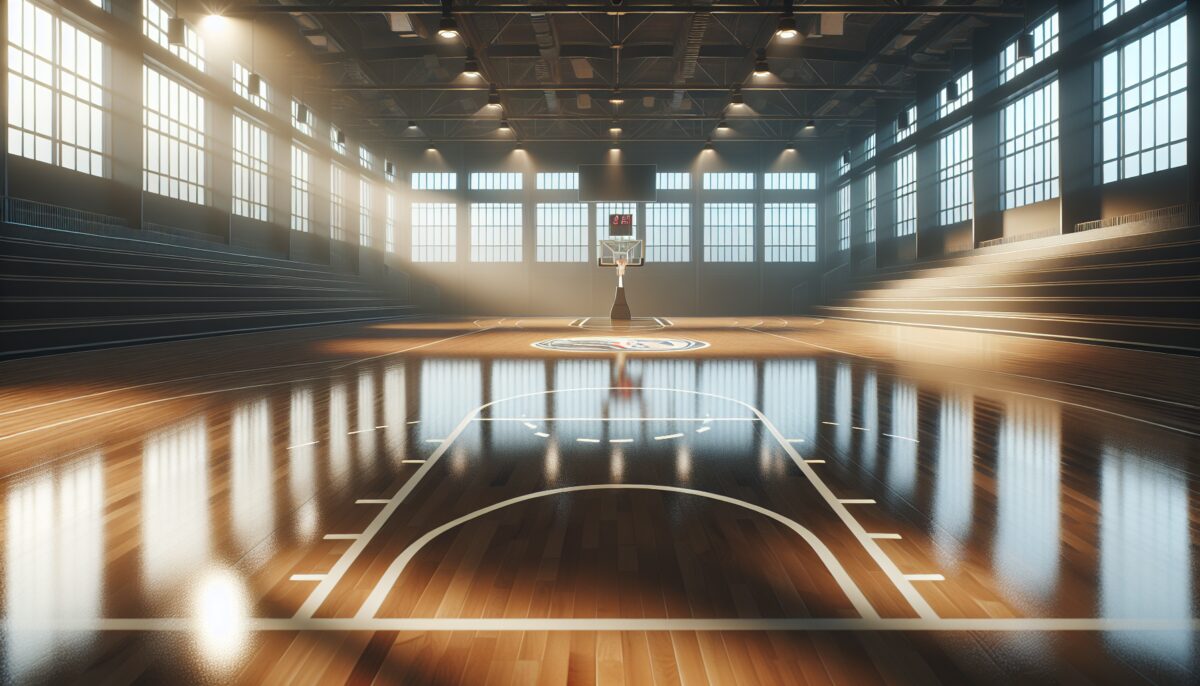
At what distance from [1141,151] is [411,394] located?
16.5 metres

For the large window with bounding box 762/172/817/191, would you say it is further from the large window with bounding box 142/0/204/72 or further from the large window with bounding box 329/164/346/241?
the large window with bounding box 142/0/204/72

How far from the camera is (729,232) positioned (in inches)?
1214

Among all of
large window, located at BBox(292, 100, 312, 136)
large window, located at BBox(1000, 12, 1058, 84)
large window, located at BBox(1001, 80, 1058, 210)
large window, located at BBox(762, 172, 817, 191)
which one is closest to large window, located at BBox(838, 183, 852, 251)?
large window, located at BBox(762, 172, 817, 191)

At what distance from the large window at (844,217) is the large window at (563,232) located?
1068cm

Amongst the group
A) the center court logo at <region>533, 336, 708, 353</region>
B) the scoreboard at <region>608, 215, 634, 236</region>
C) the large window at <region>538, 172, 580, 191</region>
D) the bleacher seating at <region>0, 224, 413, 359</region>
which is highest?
the large window at <region>538, 172, 580, 191</region>

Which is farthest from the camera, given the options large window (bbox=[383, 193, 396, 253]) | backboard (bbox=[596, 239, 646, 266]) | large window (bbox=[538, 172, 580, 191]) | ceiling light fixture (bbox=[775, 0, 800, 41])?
large window (bbox=[538, 172, 580, 191])

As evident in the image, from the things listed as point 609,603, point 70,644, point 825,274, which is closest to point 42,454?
point 70,644

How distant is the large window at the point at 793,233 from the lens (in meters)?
31.1

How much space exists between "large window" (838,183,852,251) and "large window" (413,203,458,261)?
1624 cm

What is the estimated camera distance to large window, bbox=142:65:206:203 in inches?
658

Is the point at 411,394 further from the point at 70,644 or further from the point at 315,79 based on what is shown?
the point at 315,79

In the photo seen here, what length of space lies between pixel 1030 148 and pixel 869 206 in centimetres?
909

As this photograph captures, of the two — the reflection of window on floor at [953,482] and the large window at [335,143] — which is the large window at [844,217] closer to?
the large window at [335,143]

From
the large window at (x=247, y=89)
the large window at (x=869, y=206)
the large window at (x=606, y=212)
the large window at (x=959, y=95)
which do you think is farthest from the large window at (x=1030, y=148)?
the large window at (x=247, y=89)
